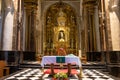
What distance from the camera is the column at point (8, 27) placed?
10828 millimetres

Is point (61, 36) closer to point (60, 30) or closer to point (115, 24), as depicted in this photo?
point (60, 30)

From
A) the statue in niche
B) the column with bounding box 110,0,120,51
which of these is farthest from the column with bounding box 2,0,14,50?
the statue in niche

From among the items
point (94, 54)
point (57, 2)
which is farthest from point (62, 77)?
point (57, 2)

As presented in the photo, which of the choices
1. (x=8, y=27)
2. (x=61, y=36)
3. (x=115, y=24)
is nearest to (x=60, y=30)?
(x=61, y=36)

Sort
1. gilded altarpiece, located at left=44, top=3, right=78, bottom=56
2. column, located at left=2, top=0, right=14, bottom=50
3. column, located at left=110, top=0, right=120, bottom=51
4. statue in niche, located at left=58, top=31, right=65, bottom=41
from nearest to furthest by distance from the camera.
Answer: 1. column, located at left=110, top=0, right=120, bottom=51
2. column, located at left=2, top=0, right=14, bottom=50
3. gilded altarpiece, located at left=44, top=3, right=78, bottom=56
4. statue in niche, located at left=58, top=31, right=65, bottom=41

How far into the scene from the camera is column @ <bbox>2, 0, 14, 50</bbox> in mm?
10828

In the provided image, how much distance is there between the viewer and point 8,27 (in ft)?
36.0

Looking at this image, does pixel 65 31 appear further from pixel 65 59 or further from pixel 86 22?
pixel 65 59

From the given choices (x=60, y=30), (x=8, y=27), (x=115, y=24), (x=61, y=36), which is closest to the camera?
(x=115, y=24)

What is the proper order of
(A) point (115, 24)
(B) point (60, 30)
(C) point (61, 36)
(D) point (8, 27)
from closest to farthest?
(A) point (115, 24) → (D) point (8, 27) → (C) point (61, 36) → (B) point (60, 30)

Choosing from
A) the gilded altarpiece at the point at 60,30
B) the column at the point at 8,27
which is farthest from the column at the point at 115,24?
the gilded altarpiece at the point at 60,30

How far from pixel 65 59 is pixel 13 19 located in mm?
5010

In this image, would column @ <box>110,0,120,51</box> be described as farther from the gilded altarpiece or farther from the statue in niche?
the statue in niche

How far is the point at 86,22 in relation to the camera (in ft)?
54.7
